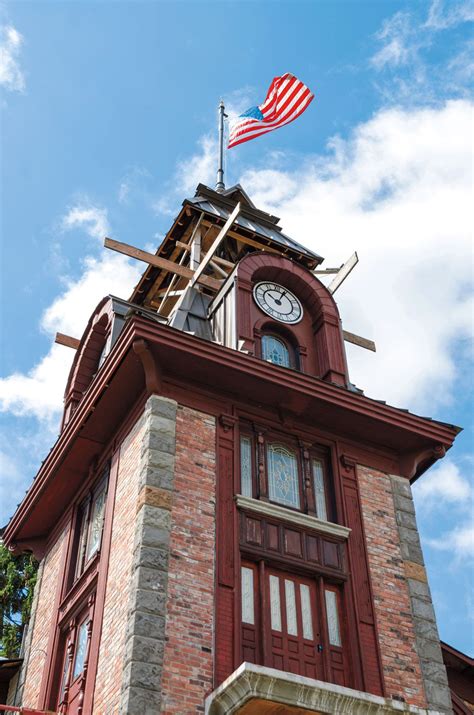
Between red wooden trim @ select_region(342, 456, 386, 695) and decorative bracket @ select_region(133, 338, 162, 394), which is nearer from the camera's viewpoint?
red wooden trim @ select_region(342, 456, 386, 695)

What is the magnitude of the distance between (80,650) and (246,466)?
161 inches

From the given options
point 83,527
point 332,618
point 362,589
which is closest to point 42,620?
point 83,527

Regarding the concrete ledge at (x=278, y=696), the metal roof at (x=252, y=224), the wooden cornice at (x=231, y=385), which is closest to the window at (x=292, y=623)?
the concrete ledge at (x=278, y=696)

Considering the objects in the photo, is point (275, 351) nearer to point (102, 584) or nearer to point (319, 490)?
point (319, 490)

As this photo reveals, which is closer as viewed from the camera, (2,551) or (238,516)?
(238,516)

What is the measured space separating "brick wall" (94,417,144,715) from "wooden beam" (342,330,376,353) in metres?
7.47

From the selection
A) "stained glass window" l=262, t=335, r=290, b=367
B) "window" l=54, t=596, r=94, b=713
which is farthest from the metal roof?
"window" l=54, t=596, r=94, b=713

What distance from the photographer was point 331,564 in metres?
16.2

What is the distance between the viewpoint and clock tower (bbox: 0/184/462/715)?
13758 millimetres

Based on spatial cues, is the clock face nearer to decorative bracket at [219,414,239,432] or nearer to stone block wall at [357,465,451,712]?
decorative bracket at [219,414,239,432]

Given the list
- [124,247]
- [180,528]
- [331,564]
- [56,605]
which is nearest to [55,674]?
[56,605]

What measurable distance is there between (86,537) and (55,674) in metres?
2.51

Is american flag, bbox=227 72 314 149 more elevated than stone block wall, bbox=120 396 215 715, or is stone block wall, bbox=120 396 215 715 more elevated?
american flag, bbox=227 72 314 149

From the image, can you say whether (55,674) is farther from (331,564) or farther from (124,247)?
(124,247)
